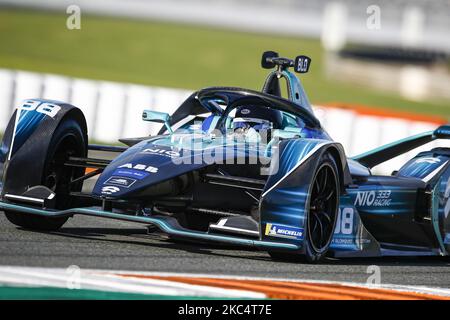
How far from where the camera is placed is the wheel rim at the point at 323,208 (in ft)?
27.0

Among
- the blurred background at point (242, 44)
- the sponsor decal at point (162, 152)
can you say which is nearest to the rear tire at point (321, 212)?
the sponsor decal at point (162, 152)

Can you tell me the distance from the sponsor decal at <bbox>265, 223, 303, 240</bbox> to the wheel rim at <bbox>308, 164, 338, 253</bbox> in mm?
316

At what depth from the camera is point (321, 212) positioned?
→ 329 inches

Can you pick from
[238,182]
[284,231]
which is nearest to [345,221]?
[284,231]

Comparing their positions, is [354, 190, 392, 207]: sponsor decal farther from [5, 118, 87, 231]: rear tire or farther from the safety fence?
the safety fence

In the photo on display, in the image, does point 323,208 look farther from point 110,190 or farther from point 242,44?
point 242,44

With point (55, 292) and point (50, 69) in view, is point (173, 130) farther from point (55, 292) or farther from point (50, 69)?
point (50, 69)

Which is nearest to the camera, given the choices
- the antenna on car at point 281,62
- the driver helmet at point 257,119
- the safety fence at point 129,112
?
the driver helmet at point 257,119

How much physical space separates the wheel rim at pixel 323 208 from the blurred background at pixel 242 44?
20562mm

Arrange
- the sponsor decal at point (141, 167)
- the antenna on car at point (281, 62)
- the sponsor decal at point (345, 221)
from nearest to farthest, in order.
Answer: the sponsor decal at point (141, 167) → the sponsor decal at point (345, 221) → the antenna on car at point (281, 62)

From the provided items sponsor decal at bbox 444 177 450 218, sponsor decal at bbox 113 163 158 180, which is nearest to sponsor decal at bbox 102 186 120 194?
sponsor decal at bbox 113 163 158 180

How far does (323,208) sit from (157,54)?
1287 inches

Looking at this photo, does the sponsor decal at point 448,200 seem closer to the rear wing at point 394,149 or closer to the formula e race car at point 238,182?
the formula e race car at point 238,182
